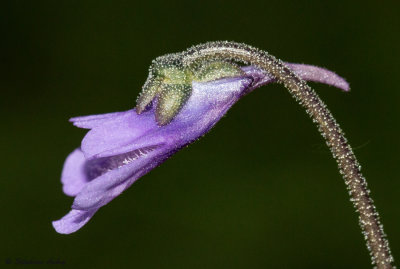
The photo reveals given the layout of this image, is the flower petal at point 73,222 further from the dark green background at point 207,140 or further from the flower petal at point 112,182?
the dark green background at point 207,140

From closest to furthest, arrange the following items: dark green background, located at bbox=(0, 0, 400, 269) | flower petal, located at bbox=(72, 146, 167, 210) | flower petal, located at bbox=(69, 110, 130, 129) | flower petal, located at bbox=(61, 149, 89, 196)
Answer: flower petal, located at bbox=(72, 146, 167, 210)
flower petal, located at bbox=(69, 110, 130, 129)
flower petal, located at bbox=(61, 149, 89, 196)
dark green background, located at bbox=(0, 0, 400, 269)

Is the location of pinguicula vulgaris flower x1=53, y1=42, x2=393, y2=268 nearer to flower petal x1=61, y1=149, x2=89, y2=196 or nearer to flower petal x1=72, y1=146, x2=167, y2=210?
flower petal x1=72, y1=146, x2=167, y2=210

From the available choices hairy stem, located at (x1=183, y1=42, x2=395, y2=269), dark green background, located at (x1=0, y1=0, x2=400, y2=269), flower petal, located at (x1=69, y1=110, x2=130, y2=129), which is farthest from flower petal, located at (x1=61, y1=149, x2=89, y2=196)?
dark green background, located at (x1=0, y1=0, x2=400, y2=269)

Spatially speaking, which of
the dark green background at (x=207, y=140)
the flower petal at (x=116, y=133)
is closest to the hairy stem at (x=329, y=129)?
the flower petal at (x=116, y=133)

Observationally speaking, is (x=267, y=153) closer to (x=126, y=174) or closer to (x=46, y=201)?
(x=46, y=201)

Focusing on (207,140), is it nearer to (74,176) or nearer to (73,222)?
(74,176)

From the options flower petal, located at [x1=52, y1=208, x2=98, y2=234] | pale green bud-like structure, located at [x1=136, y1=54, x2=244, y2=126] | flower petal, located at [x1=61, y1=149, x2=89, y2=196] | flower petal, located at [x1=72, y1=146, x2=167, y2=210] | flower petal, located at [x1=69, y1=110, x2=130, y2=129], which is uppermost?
pale green bud-like structure, located at [x1=136, y1=54, x2=244, y2=126]
